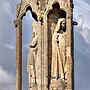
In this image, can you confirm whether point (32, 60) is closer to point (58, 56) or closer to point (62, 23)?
point (58, 56)

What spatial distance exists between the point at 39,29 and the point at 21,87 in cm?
245

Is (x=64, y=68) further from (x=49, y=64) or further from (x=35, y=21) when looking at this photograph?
(x=35, y=21)

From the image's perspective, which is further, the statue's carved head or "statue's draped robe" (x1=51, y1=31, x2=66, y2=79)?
the statue's carved head

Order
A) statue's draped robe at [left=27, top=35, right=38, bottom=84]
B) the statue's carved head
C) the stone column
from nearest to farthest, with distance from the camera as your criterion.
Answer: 1. the statue's carved head
2. statue's draped robe at [left=27, top=35, right=38, bottom=84]
3. the stone column

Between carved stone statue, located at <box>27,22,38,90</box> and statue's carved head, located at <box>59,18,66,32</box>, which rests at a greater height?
statue's carved head, located at <box>59,18,66,32</box>

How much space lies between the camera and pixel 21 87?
87.7 feet

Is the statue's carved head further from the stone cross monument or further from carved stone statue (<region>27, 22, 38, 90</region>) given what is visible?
carved stone statue (<region>27, 22, 38, 90</region>)

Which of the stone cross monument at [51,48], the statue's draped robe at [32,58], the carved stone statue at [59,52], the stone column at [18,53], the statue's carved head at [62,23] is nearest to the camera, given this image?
the stone cross monument at [51,48]

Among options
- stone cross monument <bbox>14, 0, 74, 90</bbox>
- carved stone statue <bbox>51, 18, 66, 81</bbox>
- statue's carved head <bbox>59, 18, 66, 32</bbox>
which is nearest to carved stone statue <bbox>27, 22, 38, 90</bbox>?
stone cross monument <bbox>14, 0, 74, 90</bbox>

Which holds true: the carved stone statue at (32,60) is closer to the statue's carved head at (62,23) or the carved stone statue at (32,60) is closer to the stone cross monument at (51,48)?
the stone cross monument at (51,48)

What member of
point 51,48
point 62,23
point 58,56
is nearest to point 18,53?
point 51,48

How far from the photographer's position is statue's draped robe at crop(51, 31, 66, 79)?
25.5 meters

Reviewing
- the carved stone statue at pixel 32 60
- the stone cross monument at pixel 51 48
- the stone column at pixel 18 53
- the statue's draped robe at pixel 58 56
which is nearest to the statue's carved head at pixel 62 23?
the stone cross monument at pixel 51 48

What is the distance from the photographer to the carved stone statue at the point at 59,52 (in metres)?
25.4
